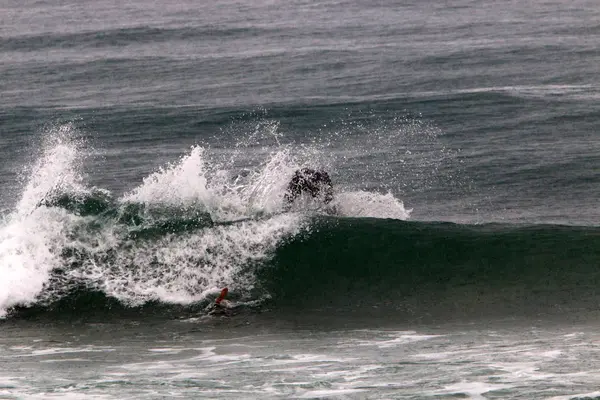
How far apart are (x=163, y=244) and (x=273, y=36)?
41.2 m

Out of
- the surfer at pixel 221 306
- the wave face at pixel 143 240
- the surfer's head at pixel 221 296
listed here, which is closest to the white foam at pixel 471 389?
the surfer at pixel 221 306

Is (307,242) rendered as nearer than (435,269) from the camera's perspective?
No

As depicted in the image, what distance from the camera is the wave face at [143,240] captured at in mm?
21625

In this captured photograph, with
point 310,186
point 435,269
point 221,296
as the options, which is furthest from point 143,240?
point 435,269

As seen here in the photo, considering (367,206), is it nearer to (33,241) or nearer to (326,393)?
(33,241)

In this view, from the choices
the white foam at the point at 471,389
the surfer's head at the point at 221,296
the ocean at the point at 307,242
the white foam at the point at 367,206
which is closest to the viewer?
the white foam at the point at 471,389

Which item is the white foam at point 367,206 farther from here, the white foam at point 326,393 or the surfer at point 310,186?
the white foam at point 326,393

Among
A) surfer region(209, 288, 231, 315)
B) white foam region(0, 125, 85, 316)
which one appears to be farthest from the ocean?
surfer region(209, 288, 231, 315)

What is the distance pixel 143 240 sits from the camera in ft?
74.7

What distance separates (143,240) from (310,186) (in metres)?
4.44

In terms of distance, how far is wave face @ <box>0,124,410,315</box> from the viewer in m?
21.6

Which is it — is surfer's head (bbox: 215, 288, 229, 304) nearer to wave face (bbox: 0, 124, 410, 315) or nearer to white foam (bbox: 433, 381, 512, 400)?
wave face (bbox: 0, 124, 410, 315)

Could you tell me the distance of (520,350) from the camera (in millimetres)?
17297

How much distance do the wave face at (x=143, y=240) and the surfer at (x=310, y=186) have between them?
213 mm
